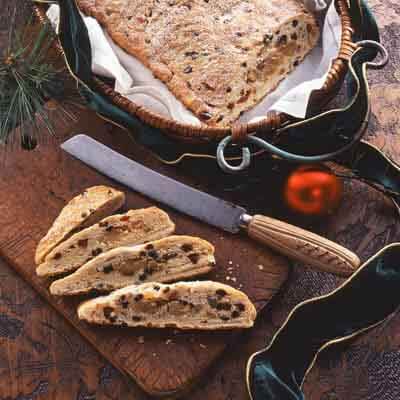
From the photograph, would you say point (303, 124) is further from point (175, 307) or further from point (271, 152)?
point (175, 307)

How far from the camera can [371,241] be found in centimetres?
226

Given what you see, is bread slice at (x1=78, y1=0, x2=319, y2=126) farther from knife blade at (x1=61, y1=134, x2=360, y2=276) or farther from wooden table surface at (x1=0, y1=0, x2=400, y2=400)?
wooden table surface at (x1=0, y1=0, x2=400, y2=400)

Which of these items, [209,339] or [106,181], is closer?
[209,339]

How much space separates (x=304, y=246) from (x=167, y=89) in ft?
3.02

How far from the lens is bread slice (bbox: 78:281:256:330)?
1.94 meters

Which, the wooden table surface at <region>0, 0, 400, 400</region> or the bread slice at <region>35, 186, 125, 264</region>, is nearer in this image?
the wooden table surface at <region>0, 0, 400, 400</region>

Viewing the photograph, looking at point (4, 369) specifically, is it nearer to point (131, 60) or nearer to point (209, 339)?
point (209, 339)

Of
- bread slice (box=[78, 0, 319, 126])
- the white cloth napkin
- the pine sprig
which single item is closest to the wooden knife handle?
the white cloth napkin

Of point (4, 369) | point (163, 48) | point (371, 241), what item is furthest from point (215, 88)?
point (4, 369)

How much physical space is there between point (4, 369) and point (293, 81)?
1538 millimetres

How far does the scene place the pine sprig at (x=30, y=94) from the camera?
2.42 m

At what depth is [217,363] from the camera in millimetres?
2031

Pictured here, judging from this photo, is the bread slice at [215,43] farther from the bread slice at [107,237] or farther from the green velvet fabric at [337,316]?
the green velvet fabric at [337,316]

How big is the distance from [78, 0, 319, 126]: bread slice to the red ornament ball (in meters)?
0.40
